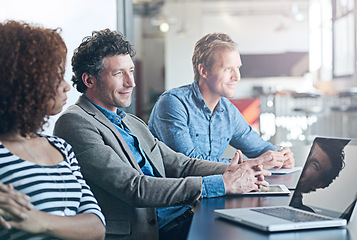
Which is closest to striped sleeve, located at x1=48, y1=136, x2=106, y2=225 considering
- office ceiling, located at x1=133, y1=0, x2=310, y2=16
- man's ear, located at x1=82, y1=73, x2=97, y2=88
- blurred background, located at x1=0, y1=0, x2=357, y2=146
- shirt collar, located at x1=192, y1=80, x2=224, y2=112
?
man's ear, located at x1=82, y1=73, x2=97, y2=88

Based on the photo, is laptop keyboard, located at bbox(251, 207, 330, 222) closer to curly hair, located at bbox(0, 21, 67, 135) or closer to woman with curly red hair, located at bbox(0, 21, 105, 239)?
woman with curly red hair, located at bbox(0, 21, 105, 239)

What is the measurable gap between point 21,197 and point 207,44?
1463 mm

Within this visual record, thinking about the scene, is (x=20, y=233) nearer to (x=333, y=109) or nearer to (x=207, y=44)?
(x=207, y=44)

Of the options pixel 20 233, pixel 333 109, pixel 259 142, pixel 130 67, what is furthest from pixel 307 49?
pixel 20 233

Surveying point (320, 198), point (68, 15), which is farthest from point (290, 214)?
point (68, 15)

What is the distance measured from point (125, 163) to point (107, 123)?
0.58 ft

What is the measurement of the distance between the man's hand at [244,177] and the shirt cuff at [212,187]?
0.06 ft

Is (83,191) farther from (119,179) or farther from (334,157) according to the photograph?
(334,157)

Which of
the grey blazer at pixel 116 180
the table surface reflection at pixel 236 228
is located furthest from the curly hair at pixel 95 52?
the table surface reflection at pixel 236 228

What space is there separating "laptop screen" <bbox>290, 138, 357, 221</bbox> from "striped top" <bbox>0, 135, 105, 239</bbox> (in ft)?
1.74

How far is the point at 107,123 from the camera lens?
1.48 metres

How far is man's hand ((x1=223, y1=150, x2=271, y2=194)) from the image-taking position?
54.4 inches

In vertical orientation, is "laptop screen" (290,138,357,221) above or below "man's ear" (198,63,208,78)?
below

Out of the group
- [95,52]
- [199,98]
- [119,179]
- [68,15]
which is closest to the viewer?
[119,179]
